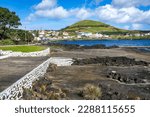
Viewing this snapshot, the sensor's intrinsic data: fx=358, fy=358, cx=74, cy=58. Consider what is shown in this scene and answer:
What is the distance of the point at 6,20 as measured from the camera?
88.9 meters

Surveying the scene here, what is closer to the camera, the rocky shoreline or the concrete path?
the rocky shoreline

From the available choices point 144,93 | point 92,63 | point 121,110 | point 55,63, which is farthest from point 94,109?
point 92,63

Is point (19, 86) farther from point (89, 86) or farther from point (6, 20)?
point (6, 20)

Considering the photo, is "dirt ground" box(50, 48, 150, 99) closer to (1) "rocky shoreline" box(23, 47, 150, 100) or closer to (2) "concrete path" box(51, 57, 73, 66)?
(1) "rocky shoreline" box(23, 47, 150, 100)

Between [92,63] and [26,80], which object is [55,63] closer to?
[92,63]

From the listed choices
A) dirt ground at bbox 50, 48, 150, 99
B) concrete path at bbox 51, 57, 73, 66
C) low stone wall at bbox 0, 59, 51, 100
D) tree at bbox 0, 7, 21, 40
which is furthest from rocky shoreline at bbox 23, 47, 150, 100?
tree at bbox 0, 7, 21, 40

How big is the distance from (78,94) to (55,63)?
17.4 metres

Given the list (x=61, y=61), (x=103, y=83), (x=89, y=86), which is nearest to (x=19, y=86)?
(x=89, y=86)

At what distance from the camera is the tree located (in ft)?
288

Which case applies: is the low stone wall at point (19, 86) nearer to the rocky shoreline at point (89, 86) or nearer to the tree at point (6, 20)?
the rocky shoreline at point (89, 86)

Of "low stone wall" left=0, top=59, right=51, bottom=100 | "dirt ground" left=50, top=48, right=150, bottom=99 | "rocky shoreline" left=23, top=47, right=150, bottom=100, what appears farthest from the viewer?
"dirt ground" left=50, top=48, right=150, bottom=99

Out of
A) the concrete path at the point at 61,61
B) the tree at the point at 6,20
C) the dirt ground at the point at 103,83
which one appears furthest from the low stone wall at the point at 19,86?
the tree at the point at 6,20

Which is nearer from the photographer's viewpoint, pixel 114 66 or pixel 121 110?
pixel 121 110

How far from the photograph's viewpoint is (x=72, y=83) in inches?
1072
